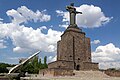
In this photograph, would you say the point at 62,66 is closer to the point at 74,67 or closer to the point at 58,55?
the point at 74,67

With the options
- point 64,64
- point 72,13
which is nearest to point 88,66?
point 64,64

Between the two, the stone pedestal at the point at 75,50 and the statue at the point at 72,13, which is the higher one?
the statue at the point at 72,13

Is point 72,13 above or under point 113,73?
above

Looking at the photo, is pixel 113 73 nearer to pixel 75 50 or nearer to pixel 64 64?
pixel 75 50

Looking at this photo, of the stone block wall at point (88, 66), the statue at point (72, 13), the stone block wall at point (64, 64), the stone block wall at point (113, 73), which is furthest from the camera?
the statue at point (72, 13)

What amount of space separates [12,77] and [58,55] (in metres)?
39.8

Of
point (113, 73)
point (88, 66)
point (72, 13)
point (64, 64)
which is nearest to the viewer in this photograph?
point (113, 73)

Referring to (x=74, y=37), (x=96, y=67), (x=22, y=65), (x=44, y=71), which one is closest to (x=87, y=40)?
(x=74, y=37)

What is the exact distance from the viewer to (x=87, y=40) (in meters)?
49.2

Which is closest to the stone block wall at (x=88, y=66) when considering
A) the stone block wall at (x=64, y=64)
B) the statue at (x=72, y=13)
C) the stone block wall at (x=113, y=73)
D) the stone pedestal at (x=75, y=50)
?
the stone pedestal at (x=75, y=50)

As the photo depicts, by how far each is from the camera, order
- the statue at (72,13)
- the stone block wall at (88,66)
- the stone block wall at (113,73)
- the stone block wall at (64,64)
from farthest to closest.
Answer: the statue at (72,13), the stone block wall at (88,66), the stone block wall at (64,64), the stone block wall at (113,73)

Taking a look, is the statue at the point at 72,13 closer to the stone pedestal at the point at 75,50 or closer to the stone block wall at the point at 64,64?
the stone pedestal at the point at 75,50

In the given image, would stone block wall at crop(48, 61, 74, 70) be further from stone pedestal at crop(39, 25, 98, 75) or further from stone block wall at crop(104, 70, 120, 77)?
stone block wall at crop(104, 70, 120, 77)

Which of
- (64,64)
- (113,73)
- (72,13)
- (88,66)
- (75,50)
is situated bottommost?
(113,73)
